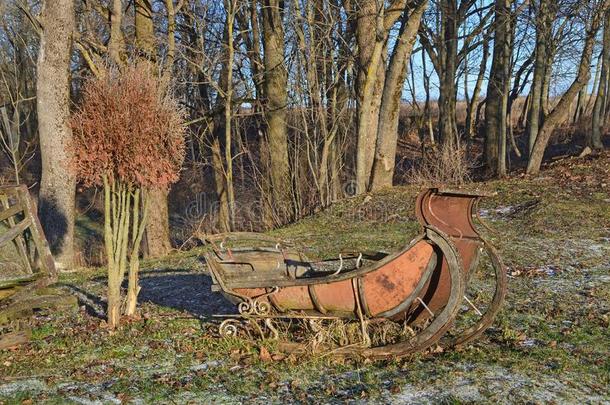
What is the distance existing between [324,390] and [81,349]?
273 cm

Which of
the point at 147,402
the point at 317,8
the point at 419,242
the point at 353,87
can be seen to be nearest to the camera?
the point at 147,402

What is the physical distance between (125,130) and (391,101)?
10990mm

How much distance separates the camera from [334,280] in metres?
5.79

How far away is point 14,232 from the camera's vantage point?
6500 millimetres

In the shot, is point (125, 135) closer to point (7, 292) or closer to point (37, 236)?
point (37, 236)

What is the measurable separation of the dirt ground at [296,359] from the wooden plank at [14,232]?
44.5 inches

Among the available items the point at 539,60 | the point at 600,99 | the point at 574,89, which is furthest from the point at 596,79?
the point at 574,89

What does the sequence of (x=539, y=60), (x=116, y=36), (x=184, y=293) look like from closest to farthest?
(x=184, y=293) → (x=116, y=36) → (x=539, y=60)

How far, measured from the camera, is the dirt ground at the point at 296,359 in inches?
197

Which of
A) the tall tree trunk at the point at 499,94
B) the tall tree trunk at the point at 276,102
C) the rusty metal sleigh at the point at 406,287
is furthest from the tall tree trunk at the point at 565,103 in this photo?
the rusty metal sleigh at the point at 406,287

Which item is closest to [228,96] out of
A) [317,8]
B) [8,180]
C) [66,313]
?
[317,8]

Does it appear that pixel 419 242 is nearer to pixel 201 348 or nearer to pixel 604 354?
pixel 604 354

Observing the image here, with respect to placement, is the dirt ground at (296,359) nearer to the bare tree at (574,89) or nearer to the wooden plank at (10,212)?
the wooden plank at (10,212)

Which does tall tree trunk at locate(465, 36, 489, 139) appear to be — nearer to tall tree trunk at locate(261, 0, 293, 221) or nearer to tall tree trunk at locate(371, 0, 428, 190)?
tall tree trunk at locate(371, 0, 428, 190)
